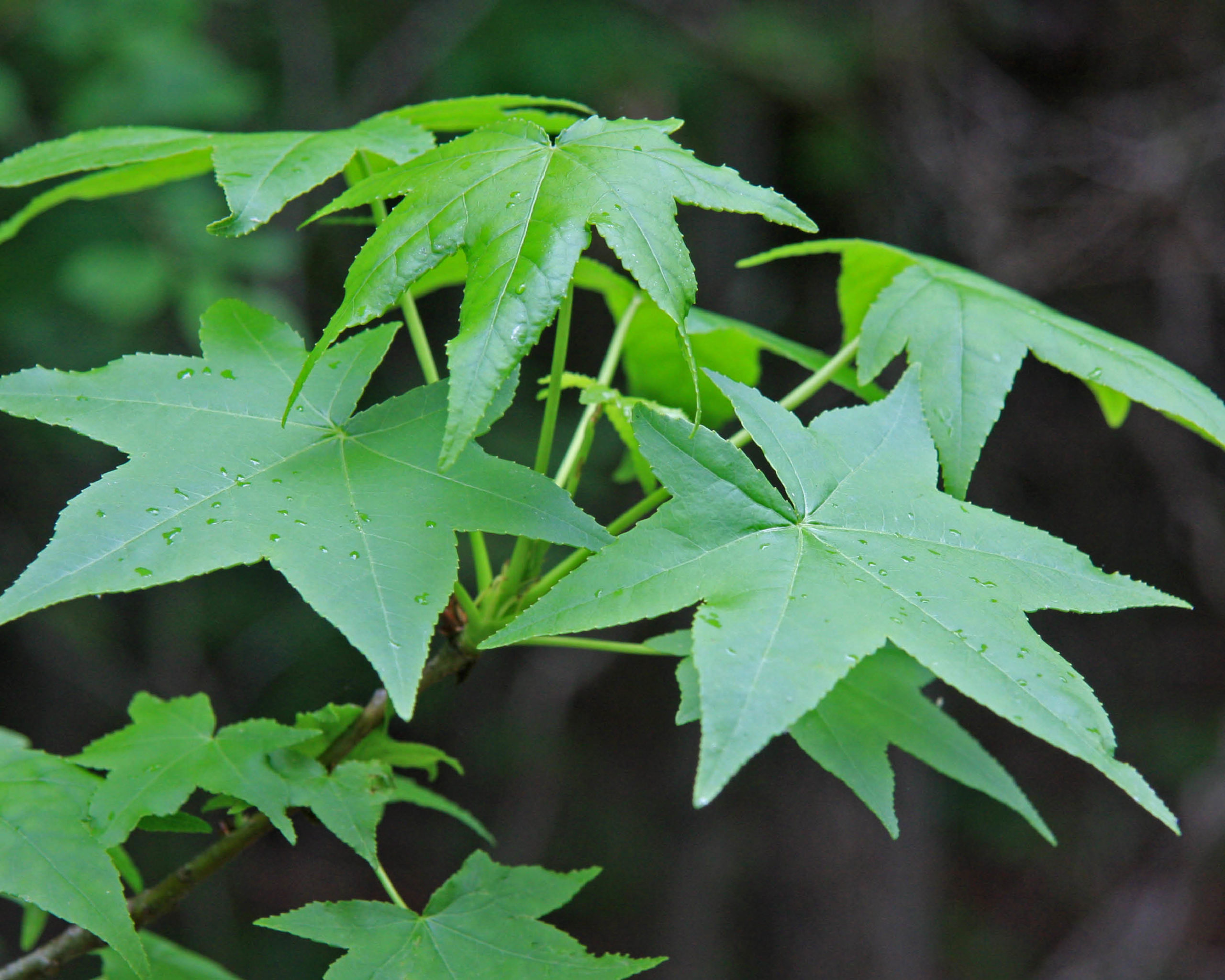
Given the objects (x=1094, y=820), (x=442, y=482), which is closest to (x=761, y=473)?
(x=442, y=482)

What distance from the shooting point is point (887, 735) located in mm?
1016

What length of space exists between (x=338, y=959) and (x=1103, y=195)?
4102mm

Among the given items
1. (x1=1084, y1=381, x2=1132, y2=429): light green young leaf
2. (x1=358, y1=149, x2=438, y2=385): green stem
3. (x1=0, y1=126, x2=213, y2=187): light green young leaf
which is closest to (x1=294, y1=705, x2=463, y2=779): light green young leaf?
(x1=358, y1=149, x2=438, y2=385): green stem

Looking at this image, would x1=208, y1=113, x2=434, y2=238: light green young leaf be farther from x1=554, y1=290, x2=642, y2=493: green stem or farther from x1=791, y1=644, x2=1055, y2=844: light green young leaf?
x1=791, y1=644, x2=1055, y2=844: light green young leaf

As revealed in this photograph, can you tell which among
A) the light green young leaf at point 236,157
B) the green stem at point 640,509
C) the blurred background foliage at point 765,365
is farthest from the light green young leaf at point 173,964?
the blurred background foliage at point 765,365

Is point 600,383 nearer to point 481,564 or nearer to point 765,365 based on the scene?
point 481,564

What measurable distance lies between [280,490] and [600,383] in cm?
32

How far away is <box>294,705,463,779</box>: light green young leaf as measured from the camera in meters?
0.96

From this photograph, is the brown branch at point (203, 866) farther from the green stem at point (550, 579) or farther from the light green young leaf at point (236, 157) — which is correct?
the light green young leaf at point (236, 157)

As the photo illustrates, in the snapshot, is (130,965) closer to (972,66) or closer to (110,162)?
(110,162)

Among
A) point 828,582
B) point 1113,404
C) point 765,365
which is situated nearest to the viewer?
point 828,582

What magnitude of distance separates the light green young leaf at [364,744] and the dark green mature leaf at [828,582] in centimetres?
31

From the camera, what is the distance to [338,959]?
2.91ft

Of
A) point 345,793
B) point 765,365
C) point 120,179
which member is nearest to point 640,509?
point 345,793
